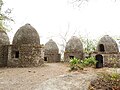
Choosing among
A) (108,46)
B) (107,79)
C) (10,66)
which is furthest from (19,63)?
(107,79)

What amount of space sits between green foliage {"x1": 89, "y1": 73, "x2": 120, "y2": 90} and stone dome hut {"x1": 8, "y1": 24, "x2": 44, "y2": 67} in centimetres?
1258

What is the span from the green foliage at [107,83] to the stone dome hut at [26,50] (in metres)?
12.6

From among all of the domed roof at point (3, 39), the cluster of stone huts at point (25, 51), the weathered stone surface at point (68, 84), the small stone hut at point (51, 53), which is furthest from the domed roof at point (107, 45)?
the weathered stone surface at point (68, 84)

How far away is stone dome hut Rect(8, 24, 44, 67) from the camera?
879 inches

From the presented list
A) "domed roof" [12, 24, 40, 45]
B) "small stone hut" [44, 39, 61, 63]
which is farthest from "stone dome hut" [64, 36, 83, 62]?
"domed roof" [12, 24, 40, 45]

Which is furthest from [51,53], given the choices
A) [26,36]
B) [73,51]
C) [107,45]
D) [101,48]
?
[26,36]

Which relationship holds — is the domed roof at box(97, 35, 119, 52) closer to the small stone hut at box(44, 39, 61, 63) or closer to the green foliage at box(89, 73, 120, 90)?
the small stone hut at box(44, 39, 61, 63)

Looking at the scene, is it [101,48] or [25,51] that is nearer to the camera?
[25,51]

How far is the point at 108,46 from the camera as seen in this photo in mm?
26625

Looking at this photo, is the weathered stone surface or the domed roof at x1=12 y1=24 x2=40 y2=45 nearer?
the weathered stone surface

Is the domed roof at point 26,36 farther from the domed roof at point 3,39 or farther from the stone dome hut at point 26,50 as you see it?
the domed roof at point 3,39

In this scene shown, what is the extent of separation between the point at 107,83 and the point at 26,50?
542 inches

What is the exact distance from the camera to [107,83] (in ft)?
33.3

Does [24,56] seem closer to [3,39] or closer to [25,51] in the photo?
[25,51]
